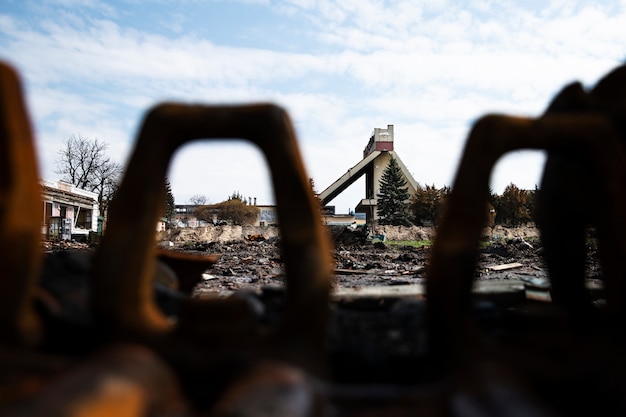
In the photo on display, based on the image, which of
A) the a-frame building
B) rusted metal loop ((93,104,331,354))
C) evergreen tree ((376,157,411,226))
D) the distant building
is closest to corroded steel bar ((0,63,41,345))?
rusted metal loop ((93,104,331,354))

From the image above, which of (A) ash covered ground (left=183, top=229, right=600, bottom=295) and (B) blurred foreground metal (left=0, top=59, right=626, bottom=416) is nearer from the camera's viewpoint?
(B) blurred foreground metal (left=0, top=59, right=626, bottom=416)

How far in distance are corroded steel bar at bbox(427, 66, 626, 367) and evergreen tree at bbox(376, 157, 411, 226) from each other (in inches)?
1674

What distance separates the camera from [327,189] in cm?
4697

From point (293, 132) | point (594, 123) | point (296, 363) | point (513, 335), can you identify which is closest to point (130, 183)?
point (293, 132)

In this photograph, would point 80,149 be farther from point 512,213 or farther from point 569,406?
point 569,406

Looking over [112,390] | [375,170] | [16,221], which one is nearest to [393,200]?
[375,170]

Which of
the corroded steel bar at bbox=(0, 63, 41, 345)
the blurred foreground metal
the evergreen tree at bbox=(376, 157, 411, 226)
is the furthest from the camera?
the evergreen tree at bbox=(376, 157, 411, 226)

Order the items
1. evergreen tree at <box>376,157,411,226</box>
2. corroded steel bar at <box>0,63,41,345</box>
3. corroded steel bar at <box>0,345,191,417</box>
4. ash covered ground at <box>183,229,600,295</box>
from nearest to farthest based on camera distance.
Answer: corroded steel bar at <box>0,345,191,417</box> < corroded steel bar at <box>0,63,41,345</box> < ash covered ground at <box>183,229,600,295</box> < evergreen tree at <box>376,157,411,226</box>

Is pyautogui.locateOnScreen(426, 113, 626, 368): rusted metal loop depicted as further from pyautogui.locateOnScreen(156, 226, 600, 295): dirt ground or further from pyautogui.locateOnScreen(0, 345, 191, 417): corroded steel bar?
pyautogui.locateOnScreen(156, 226, 600, 295): dirt ground

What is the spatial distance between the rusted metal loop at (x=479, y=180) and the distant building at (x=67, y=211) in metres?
30.4

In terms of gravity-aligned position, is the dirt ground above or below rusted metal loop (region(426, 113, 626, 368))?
below

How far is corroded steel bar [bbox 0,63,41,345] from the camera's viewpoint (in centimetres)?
188

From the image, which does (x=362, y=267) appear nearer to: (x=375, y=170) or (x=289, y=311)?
(x=289, y=311)

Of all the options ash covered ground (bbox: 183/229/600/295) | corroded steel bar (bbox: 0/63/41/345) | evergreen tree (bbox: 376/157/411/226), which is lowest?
ash covered ground (bbox: 183/229/600/295)
